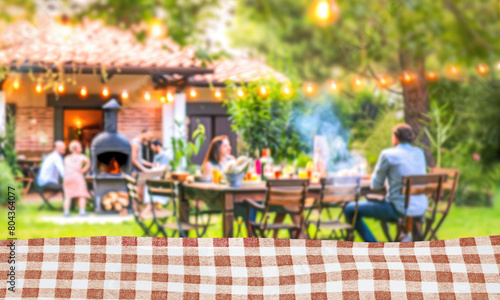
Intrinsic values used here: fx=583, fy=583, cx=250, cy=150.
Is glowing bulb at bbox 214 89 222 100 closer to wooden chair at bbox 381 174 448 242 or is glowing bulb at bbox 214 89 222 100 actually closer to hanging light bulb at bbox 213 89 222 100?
hanging light bulb at bbox 213 89 222 100

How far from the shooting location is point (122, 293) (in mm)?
1646

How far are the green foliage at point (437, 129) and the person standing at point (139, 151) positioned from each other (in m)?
1.96

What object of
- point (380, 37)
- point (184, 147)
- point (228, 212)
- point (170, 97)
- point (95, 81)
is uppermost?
point (380, 37)

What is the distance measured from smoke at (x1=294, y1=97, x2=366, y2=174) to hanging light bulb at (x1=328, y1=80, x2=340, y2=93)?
0.24ft

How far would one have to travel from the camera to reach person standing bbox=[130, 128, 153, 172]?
A: 4070mm

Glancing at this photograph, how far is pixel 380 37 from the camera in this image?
4.23m

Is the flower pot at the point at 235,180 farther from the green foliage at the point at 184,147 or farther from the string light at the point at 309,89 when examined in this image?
the string light at the point at 309,89

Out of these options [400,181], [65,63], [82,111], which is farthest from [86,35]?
[400,181]

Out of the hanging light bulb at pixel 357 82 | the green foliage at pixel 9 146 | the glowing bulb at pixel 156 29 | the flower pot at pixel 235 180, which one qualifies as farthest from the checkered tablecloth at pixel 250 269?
the hanging light bulb at pixel 357 82

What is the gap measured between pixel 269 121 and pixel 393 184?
100 centimetres

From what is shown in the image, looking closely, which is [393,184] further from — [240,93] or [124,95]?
[124,95]

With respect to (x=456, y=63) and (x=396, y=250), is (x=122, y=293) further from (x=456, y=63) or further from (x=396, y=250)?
(x=456, y=63)

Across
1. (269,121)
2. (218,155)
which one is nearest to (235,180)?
(218,155)

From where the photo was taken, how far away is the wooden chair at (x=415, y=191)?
13.6 ft
